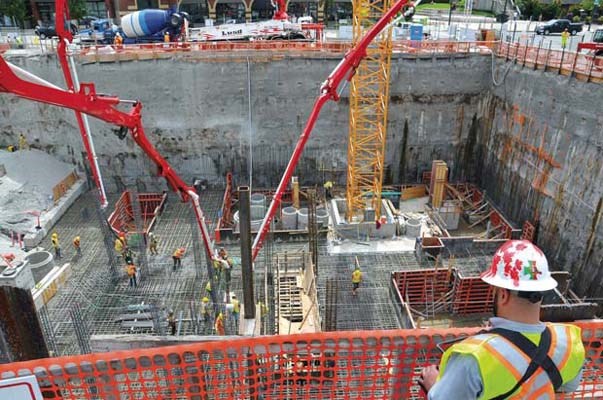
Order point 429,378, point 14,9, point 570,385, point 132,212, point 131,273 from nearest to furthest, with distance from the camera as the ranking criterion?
point 570,385
point 429,378
point 131,273
point 132,212
point 14,9

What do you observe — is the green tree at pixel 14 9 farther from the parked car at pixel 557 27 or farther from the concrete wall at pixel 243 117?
the parked car at pixel 557 27

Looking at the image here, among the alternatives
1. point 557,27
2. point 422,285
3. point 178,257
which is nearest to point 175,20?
point 178,257

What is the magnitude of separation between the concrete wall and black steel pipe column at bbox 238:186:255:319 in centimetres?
1263

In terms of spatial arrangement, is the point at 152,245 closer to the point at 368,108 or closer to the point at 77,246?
the point at 77,246

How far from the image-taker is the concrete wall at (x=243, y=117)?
65.3ft

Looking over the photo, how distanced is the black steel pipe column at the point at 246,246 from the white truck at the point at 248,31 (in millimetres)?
17421

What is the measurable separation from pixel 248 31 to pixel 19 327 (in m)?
21.9

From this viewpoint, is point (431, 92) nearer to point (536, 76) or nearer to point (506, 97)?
point (506, 97)

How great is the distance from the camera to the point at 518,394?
2.28m

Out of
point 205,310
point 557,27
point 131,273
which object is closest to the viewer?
point 205,310

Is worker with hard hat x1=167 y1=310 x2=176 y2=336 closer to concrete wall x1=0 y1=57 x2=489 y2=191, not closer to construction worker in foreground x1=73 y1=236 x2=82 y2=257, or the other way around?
construction worker in foreground x1=73 y1=236 x2=82 y2=257

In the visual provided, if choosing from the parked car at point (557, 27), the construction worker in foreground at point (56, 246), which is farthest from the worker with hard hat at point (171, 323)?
the parked car at point (557, 27)

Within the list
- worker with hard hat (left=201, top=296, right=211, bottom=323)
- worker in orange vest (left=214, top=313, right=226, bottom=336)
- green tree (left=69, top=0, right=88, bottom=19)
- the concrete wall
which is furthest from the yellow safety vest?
green tree (left=69, top=0, right=88, bottom=19)

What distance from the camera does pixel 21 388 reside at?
10.8 feet
